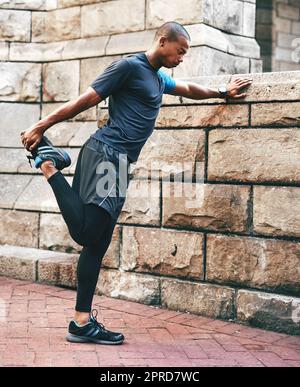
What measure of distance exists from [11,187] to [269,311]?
3311 mm

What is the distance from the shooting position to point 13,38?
669 centimetres

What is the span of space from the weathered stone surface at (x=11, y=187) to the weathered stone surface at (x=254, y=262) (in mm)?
2601

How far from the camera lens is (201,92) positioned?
427cm

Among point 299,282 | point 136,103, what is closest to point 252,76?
point 136,103

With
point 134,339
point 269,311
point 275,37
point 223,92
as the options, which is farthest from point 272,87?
point 275,37

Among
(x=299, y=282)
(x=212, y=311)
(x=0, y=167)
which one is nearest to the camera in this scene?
(x=299, y=282)

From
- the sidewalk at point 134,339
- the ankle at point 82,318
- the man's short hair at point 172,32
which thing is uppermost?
the man's short hair at point 172,32

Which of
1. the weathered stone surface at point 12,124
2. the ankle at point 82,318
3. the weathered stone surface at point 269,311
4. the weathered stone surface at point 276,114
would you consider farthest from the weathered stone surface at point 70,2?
the ankle at point 82,318

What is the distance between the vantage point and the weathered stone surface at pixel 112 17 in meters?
6.14

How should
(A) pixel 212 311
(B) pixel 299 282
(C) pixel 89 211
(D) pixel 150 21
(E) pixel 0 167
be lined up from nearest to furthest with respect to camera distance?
(C) pixel 89 211 → (B) pixel 299 282 → (A) pixel 212 311 → (D) pixel 150 21 → (E) pixel 0 167

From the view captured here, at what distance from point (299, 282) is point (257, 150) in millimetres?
973

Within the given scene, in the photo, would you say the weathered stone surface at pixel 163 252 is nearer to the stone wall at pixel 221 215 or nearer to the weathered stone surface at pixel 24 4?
the stone wall at pixel 221 215

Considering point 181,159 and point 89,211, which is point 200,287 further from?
point 89,211

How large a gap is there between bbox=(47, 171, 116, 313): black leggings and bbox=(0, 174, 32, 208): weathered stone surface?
2752mm
